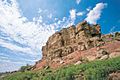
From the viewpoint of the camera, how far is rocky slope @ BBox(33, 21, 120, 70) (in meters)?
48.7

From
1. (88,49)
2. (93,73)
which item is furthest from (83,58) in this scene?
(93,73)

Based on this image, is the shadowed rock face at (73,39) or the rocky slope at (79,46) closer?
the rocky slope at (79,46)

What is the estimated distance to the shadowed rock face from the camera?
5919cm

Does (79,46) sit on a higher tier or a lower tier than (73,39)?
lower

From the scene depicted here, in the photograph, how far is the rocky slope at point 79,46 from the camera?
48675mm

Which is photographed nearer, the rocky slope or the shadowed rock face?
the rocky slope

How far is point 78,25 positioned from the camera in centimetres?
6731

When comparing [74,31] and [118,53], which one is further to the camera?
[74,31]

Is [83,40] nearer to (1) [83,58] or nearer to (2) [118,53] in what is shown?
(1) [83,58]

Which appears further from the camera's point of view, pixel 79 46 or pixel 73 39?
pixel 73 39

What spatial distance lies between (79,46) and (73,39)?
950 centimetres

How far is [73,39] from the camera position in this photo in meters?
68.6

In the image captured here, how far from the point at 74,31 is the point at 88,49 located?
14.6 meters

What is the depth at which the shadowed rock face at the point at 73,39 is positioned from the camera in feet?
194
